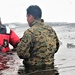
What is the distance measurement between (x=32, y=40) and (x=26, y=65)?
722mm

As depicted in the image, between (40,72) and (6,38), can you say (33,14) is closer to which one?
(40,72)

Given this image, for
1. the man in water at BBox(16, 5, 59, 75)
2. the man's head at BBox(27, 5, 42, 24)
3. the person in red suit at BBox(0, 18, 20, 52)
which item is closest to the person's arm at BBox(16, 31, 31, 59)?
the man in water at BBox(16, 5, 59, 75)

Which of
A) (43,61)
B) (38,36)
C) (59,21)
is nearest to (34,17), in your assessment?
(38,36)

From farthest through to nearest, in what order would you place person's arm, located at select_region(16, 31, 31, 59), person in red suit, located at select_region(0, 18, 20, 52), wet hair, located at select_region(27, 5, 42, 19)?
person in red suit, located at select_region(0, 18, 20, 52) < wet hair, located at select_region(27, 5, 42, 19) < person's arm, located at select_region(16, 31, 31, 59)

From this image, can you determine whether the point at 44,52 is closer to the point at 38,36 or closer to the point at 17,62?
the point at 38,36

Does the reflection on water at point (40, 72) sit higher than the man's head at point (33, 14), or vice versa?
the man's head at point (33, 14)

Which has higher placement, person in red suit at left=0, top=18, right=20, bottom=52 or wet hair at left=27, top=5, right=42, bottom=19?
wet hair at left=27, top=5, right=42, bottom=19

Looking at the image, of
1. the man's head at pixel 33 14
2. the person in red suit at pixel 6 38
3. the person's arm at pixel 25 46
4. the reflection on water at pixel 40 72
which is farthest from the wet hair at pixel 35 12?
the person in red suit at pixel 6 38

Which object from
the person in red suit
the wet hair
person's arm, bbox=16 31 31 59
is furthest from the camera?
the person in red suit

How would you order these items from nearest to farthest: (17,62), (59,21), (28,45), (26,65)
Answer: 1. (28,45)
2. (26,65)
3. (17,62)
4. (59,21)

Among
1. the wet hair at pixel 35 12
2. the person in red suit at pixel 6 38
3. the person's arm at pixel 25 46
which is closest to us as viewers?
the person's arm at pixel 25 46

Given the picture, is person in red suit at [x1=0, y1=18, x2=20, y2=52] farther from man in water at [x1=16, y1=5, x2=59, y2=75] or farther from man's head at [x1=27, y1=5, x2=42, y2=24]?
man's head at [x1=27, y1=5, x2=42, y2=24]

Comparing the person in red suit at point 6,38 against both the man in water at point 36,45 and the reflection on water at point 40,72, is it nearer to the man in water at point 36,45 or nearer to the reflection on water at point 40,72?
the reflection on water at point 40,72

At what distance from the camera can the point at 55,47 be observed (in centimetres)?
691
